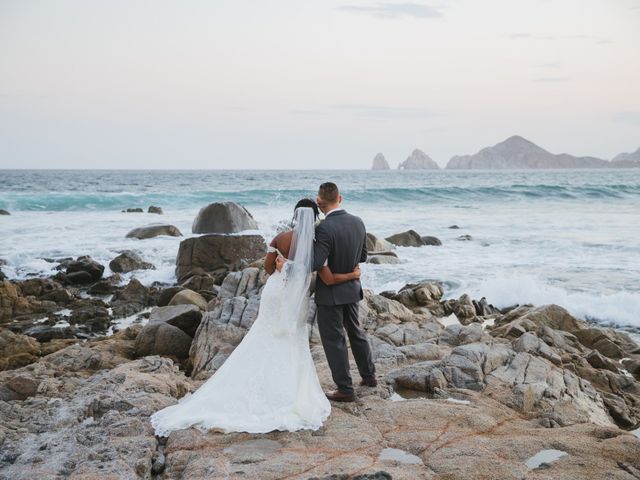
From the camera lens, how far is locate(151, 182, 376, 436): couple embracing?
5.36 metres

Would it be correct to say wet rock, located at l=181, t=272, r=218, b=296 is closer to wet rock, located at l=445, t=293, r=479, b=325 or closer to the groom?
wet rock, located at l=445, t=293, r=479, b=325

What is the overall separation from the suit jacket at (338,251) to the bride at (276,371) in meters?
0.08

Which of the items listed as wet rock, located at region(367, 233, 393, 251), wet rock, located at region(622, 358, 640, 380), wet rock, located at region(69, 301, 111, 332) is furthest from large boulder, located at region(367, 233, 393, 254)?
wet rock, located at region(622, 358, 640, 380)

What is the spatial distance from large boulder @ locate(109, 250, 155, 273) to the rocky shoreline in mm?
5024

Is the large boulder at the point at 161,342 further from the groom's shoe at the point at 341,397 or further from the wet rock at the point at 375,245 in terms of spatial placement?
the wet rock at the point at 375,245

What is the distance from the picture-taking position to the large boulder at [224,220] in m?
20.8

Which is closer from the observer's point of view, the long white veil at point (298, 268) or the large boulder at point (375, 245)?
the long white veil at point (298, 268)

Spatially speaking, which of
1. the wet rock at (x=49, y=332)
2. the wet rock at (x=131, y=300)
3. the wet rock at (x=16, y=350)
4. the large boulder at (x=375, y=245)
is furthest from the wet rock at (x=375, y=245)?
the wet rock at (x=16, y=350)

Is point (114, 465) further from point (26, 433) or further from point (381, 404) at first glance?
point (381, 404)

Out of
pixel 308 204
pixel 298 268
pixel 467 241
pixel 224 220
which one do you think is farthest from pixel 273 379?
pixel 467 241

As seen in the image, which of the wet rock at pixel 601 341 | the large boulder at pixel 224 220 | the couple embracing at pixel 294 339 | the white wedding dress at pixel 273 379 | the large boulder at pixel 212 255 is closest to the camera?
the white wedding dress at pixel 273 379

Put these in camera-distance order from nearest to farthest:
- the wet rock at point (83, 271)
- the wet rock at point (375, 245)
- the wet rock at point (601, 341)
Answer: the wet rock at point (601, 341), the wet rock at point (83, 271), the wet rock at point (375, 245)

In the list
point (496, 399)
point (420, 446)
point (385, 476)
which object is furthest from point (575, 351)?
point (385, 476)

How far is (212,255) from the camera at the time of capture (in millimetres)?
16359
